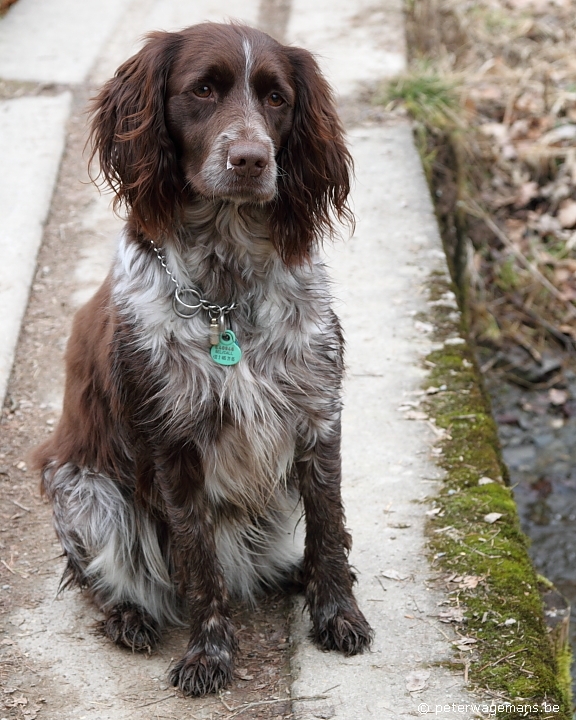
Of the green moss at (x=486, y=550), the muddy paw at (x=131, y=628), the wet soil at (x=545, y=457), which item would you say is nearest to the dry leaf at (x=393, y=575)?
the green moss at (x=486, y=550)

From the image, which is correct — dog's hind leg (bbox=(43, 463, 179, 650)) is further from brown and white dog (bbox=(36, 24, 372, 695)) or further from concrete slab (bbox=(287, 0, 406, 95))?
concrete slab (bbox=(287, 0, 406, 95))

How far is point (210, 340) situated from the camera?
120 inches

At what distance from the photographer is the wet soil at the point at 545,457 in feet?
15.5

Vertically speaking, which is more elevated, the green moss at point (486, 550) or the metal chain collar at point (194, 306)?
the metal chain collar at point (194, 306)

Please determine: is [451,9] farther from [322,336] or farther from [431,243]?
[322,336]

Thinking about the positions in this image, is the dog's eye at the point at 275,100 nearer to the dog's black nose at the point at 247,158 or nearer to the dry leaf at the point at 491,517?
the dog's black nose at the point at 247,158

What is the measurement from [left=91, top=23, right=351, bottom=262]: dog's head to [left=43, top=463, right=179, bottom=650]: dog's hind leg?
0.89 m

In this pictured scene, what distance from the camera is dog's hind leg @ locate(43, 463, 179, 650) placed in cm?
336

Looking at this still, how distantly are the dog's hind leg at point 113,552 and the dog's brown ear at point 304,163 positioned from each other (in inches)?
38.5

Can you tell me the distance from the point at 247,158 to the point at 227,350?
1.87 feet

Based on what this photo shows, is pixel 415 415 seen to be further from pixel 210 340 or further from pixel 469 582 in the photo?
pixel 210 340

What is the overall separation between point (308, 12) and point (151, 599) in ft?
19.8

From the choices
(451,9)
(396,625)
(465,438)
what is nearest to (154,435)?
(396,625)

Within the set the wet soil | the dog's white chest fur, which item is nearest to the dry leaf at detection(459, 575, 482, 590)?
the dog's white chest fur
